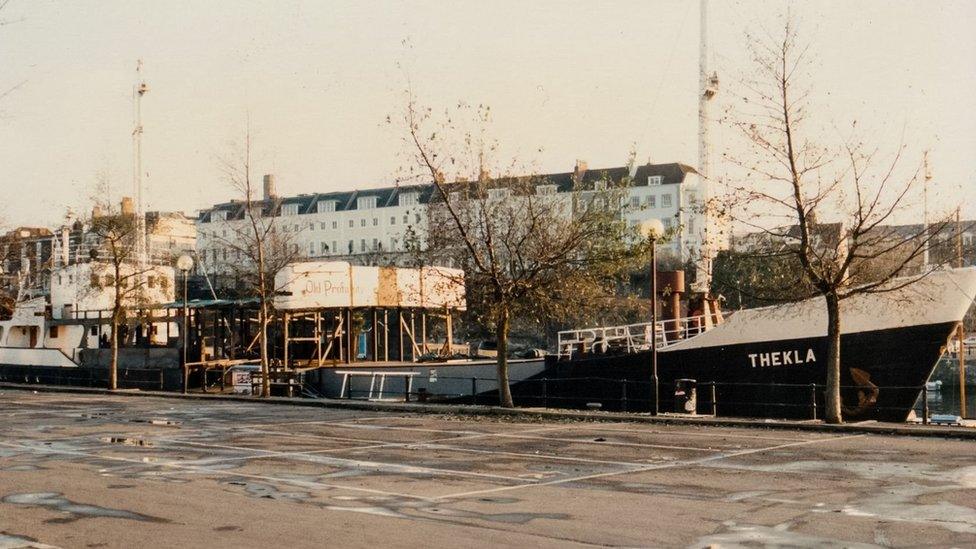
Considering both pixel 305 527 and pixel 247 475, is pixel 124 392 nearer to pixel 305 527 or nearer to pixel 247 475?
pixel 247 475

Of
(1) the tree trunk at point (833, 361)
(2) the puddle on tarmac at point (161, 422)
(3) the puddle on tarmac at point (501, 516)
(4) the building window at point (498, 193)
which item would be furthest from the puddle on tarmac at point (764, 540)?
(4) the building window at point (498, 193)

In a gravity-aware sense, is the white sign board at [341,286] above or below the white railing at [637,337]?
above

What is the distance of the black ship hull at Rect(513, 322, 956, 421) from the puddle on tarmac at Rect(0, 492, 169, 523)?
16.6m

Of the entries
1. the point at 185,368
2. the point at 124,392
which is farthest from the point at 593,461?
the point at 124,392

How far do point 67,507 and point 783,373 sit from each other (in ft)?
74.5

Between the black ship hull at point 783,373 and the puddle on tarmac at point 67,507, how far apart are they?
54.5ft

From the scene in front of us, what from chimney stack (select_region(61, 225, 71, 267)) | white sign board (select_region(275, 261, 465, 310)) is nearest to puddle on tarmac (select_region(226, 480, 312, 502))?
white sign board (select_region(275, 261, 465, 310))

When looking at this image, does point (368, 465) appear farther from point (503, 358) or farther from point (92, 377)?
point (92, 377)

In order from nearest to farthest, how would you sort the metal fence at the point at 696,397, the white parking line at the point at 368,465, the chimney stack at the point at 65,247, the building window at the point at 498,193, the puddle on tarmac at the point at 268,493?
the puddle on tarmac at the point at 268,493
the white parking line at the point at 368,465
the metal fence at the point at 696,397
the building window at the point at 498,193
the chimney stack at the point at 65,247

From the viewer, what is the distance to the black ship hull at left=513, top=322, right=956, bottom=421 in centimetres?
2828

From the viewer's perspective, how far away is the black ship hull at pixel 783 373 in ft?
92.8

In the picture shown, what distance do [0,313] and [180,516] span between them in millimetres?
58883

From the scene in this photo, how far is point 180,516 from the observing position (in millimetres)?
11180

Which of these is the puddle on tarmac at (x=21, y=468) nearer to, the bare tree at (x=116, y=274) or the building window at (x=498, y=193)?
the building window at (x=498, y=193)
